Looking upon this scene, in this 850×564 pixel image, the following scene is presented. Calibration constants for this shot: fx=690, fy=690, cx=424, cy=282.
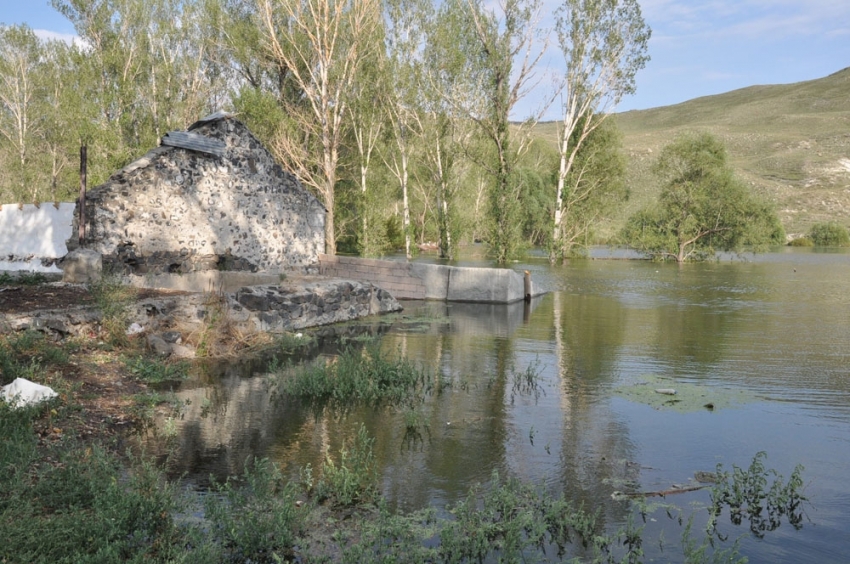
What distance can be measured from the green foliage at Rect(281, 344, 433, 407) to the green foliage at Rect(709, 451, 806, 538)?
384 centimetres

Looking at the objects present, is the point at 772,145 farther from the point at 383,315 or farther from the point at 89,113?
the point at 383,315

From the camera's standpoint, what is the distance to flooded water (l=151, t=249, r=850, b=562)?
18.5 feet

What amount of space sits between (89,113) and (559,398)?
137ft

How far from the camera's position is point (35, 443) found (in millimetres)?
5836

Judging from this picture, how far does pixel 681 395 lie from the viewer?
29.5 feet

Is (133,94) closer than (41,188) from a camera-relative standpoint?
Yes

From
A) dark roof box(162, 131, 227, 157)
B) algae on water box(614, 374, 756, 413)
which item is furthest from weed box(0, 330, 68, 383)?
dark roof box(162, 131, 227, 157)

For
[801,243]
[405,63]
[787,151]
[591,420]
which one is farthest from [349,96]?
[787,151]

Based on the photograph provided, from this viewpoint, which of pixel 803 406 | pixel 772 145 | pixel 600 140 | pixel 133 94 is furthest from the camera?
pixel 772 145

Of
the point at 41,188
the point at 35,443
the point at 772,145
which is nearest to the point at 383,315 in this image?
the point at 35,443

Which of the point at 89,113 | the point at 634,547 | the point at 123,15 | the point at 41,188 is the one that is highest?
the point at 123,15

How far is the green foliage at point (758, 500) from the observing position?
5.16 meters

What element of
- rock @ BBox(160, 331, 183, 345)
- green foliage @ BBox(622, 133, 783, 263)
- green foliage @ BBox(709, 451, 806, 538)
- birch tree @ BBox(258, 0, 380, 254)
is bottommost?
green foliage @ BBox(709, 451, 806, 538)

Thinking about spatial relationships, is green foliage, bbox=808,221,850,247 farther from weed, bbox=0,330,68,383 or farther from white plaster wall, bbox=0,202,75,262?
weed, bbox=0,330,68,383
